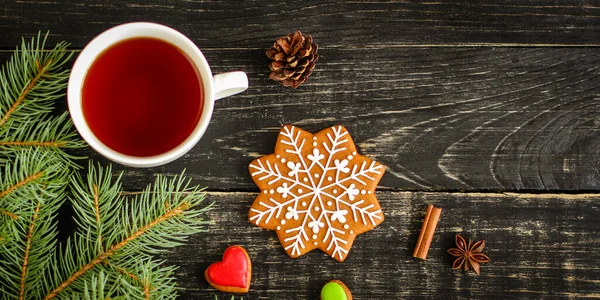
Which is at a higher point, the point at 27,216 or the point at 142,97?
the point at 142,97

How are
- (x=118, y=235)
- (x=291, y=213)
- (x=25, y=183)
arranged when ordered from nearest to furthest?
(x=25, y=183) < (x=118, y=235) < (x=291, y=213)

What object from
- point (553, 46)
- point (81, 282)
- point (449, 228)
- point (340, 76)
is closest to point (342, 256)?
point (449, 228)

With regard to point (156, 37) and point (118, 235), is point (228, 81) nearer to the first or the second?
point (156, 37)

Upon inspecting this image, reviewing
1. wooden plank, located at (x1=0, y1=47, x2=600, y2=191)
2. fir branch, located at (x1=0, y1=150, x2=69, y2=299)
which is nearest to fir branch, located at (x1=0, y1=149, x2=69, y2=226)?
fir branch, located at (x1=0, y1=150, x2=69, y2=299)

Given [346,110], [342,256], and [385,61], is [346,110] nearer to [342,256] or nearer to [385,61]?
[385,61]

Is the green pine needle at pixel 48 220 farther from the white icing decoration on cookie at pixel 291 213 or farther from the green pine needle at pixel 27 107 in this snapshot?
the white icing decoration on cookie at pixel 291 213

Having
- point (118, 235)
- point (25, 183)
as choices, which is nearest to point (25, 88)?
point (25, 183)

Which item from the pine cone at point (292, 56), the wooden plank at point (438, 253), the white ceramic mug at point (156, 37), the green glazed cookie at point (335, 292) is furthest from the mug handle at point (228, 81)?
the green glazed cookie at point (335, 292)

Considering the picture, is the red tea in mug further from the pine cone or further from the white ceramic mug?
the pine cone
